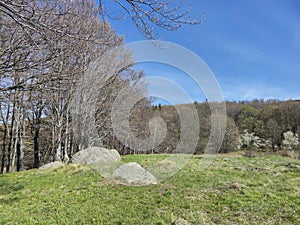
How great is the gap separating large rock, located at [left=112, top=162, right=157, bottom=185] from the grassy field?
0.31m

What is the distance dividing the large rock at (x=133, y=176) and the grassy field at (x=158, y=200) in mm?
307

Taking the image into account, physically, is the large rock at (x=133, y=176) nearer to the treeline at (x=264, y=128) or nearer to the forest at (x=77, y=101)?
the forest at (x=77, y=101)

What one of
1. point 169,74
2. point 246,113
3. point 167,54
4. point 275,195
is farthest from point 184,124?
point 246,113

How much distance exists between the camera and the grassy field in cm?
408

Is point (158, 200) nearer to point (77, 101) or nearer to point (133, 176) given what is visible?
point (133, 176)

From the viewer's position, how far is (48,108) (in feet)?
42.5

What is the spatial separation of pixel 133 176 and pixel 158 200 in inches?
65.9

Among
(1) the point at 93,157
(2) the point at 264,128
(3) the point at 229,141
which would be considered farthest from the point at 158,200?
(2) the point at 264,128

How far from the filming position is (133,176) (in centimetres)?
651

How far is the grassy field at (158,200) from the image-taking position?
4.08 metres

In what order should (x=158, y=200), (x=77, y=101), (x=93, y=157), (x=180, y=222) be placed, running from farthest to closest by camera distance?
(x=77, y=101) < (x=93, y=157) < (x=158, y=200) < (x=180, y=222)

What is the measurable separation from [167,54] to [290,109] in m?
39.9

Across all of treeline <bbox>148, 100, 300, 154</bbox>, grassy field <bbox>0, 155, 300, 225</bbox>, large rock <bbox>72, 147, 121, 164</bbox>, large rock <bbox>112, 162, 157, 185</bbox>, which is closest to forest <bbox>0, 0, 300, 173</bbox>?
large rock <bbox>72, 147, 121, 164</bbox>

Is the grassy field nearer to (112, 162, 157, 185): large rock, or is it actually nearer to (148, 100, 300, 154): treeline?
(112, 162, 157, 185): large rock
